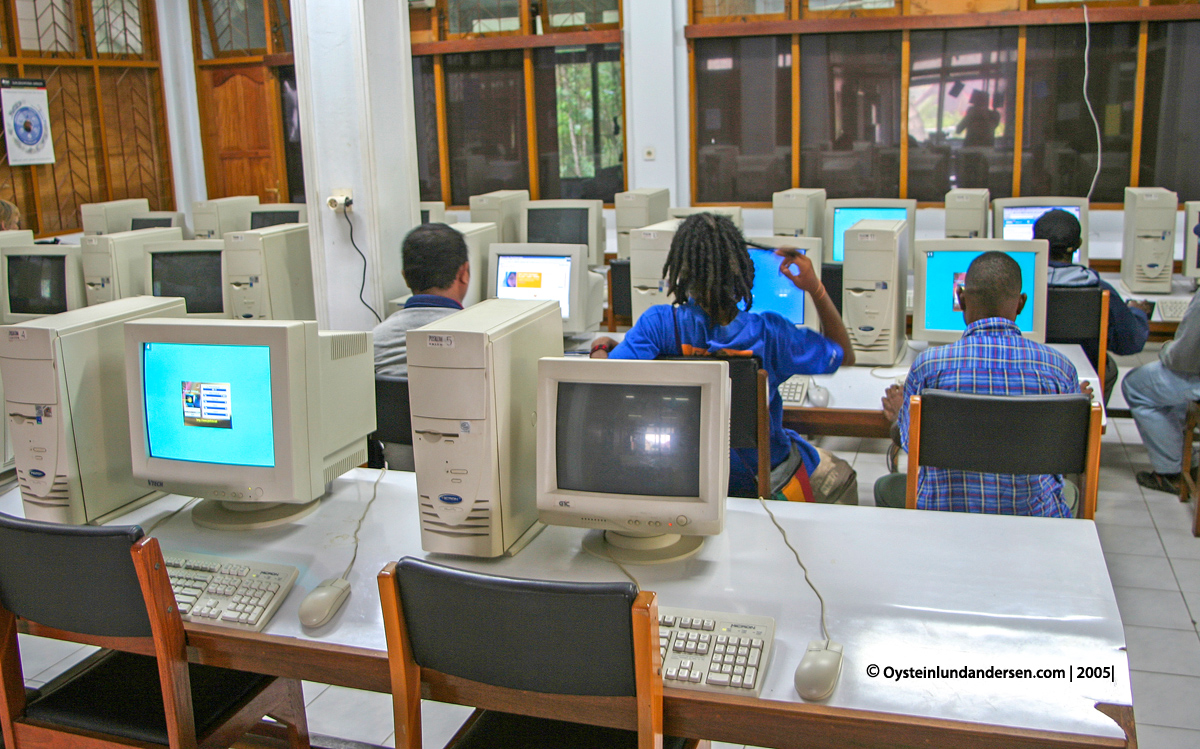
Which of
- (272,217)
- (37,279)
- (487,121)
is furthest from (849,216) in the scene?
(37,279)

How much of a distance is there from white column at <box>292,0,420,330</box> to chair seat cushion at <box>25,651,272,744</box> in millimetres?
Result: 2414

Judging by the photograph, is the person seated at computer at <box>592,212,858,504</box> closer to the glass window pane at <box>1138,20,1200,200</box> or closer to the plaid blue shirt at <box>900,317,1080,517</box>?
the plaid blue shirt at <box>900,317,1080,517</box>

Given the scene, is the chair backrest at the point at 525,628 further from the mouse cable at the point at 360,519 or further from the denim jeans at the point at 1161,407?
the denim jeans at the point at 1161,407

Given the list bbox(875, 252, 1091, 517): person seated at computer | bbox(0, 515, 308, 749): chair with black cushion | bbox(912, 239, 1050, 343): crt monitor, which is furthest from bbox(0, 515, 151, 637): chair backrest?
bbox(912, 239, 1050, 343): crt monitor

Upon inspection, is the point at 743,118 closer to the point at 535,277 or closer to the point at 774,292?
the point at 535,277

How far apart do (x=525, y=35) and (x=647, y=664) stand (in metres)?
7.58

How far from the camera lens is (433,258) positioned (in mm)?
3068

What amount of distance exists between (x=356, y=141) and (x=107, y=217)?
4.08m

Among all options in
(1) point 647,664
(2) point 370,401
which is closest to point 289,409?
(2) point 370,401

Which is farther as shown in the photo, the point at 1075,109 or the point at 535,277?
the point at 1075,109

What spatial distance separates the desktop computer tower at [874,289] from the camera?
3.59 metres

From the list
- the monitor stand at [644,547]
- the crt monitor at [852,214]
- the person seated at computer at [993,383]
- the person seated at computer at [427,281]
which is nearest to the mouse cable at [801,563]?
the monitor stand at [644,547]

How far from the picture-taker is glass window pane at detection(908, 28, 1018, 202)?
7.16m

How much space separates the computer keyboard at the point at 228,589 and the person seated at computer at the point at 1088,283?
3164 millimetres
